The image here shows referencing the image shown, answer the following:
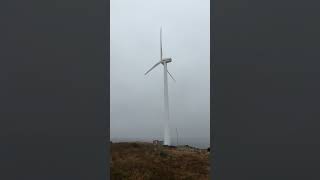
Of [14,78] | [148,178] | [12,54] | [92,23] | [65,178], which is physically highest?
[92,23]

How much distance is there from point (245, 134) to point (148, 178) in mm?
23375

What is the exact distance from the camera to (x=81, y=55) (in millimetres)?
6109

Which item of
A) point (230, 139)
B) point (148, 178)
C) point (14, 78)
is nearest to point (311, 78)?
point (230, 139)

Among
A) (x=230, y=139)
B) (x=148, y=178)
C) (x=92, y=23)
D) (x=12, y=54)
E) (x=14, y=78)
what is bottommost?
(x=148, y=178)

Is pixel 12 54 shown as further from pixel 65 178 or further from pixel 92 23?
pixel 65 178

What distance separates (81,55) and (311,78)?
3705mm

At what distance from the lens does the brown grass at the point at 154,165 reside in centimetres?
2959

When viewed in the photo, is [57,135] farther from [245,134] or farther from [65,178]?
[245,134]

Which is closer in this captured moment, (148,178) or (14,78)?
(14,78)

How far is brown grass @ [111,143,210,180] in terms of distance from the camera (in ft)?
97.1

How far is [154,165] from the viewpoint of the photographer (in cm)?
3294

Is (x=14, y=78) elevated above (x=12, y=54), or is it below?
below

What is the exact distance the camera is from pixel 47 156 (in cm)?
598

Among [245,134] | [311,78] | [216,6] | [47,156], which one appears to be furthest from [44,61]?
[311,78]
